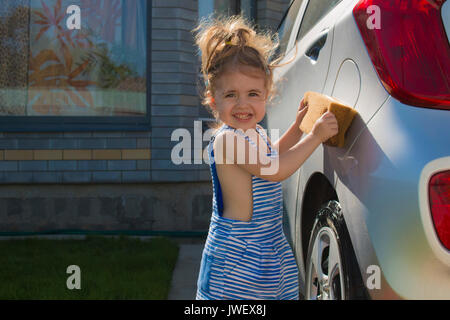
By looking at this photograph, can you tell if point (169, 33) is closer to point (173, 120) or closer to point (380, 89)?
point (173, 120)

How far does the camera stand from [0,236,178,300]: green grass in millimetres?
3855

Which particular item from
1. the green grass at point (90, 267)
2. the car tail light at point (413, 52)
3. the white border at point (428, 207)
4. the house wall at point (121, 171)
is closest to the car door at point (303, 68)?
the car tail light at point (413, 52)

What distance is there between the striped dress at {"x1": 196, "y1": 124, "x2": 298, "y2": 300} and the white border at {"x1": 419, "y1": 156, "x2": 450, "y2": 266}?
713 mm

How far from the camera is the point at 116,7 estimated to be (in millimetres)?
7074

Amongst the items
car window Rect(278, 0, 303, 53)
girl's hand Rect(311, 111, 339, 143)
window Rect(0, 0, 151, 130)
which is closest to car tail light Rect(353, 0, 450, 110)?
girl's hand Rect(311, 111, 339, 143)

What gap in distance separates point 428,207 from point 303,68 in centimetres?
123

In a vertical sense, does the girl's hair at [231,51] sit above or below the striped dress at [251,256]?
above

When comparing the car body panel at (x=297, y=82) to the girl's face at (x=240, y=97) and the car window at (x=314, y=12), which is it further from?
the girl's face at (x=240, y=97)

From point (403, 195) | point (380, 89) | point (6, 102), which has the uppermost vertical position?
point (6, 102)

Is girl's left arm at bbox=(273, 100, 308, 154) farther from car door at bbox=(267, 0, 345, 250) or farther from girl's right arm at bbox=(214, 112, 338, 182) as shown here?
girl's right arm at bbox=(214, 112, 338, 182)

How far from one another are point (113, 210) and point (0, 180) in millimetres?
1477

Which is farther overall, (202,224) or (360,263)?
(202,224)

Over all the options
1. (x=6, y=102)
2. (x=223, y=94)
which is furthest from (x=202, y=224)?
(x=223, y=94)

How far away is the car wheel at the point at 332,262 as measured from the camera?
1.82m
